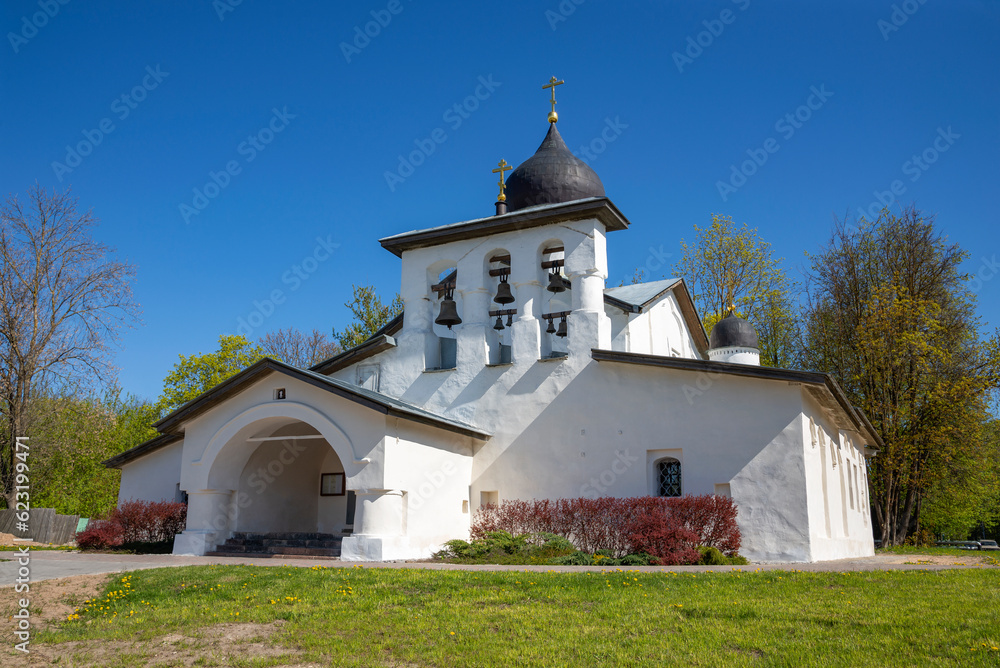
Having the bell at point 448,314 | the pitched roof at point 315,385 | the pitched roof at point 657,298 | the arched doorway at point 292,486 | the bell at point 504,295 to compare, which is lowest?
the arched doorway at point 292,486

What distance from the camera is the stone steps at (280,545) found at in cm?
1548

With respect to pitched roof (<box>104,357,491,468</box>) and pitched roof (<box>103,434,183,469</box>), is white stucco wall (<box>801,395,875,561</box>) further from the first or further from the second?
pitched roof (<box>103,434,183,469</box>)

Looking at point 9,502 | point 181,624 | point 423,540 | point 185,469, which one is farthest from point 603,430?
point 9,502

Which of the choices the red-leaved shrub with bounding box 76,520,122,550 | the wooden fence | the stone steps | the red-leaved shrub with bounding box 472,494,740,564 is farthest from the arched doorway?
the wooden fence

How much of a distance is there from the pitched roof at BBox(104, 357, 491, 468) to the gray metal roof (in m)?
5.71

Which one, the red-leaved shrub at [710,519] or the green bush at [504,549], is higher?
the red-leaved shrub at [710,519]

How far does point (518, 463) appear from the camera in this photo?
57.5 ft

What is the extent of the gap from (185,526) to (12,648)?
1027cm

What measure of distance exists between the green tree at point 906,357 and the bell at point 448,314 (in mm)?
15862

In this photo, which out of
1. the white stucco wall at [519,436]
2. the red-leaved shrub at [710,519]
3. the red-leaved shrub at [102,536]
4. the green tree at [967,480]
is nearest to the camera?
the red-leaved shrub at [710,519]

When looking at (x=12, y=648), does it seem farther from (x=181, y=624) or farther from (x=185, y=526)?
(x=185, y=526)

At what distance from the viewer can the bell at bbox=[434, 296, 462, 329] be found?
18.4 metres

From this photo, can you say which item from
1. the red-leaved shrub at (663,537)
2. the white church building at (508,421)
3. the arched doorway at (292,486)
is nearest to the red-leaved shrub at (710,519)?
the red-leaved shrub at (663,537)

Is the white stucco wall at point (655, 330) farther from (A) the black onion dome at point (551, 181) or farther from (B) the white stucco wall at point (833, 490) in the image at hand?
(B) the white stucco wall at point (833, 490)
